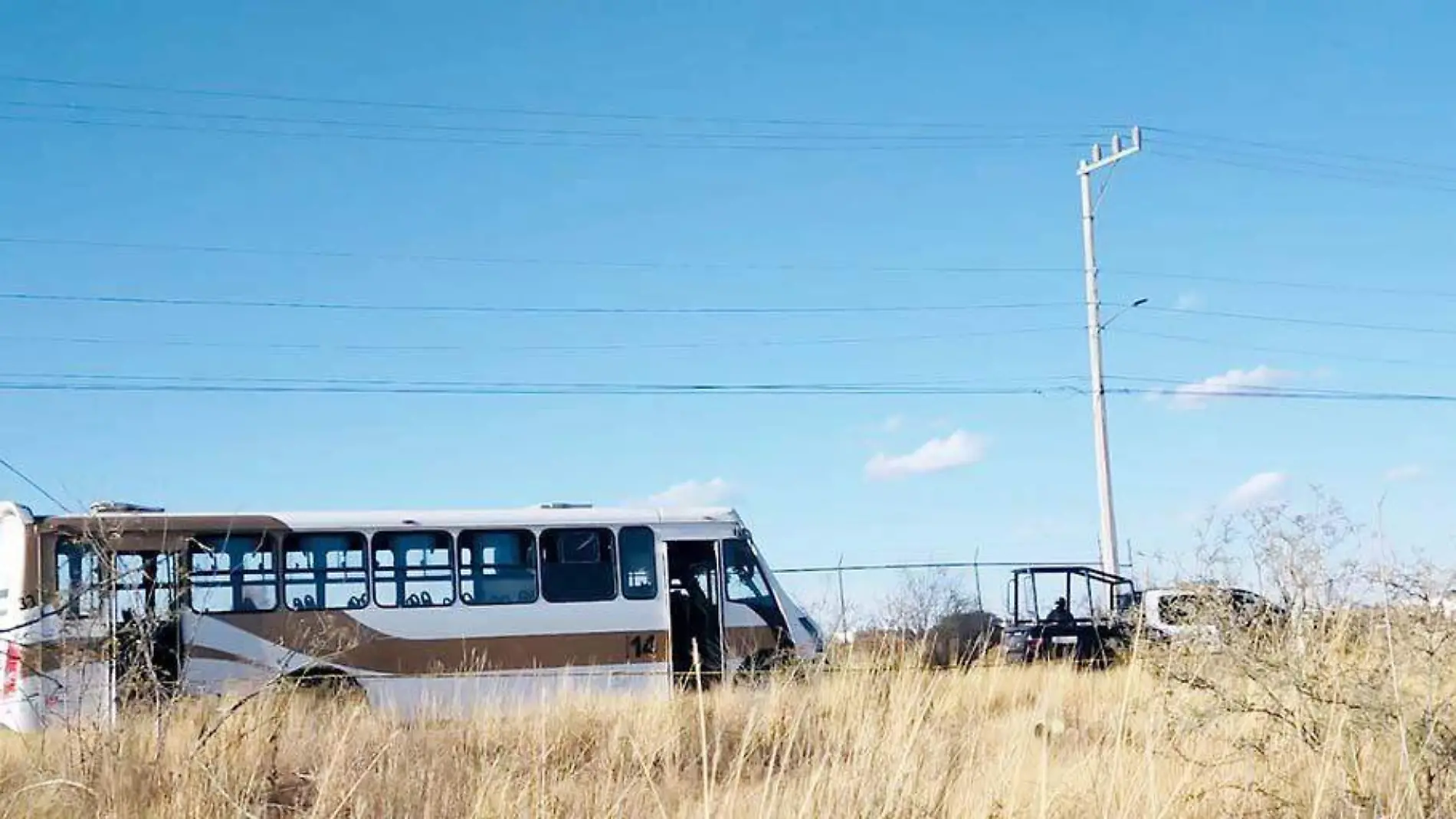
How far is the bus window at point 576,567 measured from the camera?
18672 mm

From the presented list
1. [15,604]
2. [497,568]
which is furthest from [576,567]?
[15,604]

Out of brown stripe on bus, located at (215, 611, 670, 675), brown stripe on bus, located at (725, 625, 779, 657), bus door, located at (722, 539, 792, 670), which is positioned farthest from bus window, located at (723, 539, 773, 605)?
brown stripe on bus, located at (215, 611, 670, 675)

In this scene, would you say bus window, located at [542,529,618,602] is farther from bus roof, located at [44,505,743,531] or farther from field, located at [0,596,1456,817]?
field, located at [0,596,1456,817]

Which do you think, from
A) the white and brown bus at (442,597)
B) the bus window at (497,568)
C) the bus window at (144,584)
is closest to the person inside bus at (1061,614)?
the white and brown bus at (442,597)

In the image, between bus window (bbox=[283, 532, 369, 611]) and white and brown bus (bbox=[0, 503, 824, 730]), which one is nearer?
white and brown bus (bbox=[0, 503, 824, 730])

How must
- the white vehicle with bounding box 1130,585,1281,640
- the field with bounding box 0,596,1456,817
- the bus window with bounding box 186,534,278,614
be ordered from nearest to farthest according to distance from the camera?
the field with bounding box 0,596,1456,817 < the white vehicle with bounding box 1130,585,1281,640 < the bus window with bounding box 186,534,278,614

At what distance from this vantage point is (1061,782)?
625 centimetres

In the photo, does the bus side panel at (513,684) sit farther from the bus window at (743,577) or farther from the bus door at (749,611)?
the bus window at (743,577)

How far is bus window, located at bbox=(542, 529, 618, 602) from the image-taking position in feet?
61.3

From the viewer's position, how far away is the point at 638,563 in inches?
753

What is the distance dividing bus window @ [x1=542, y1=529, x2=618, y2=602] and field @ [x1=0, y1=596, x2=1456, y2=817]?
356 inches

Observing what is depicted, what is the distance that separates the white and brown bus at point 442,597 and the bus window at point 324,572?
0.06 feet

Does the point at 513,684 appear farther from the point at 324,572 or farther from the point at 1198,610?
the point at 1198,610

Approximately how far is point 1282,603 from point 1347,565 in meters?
0.35
